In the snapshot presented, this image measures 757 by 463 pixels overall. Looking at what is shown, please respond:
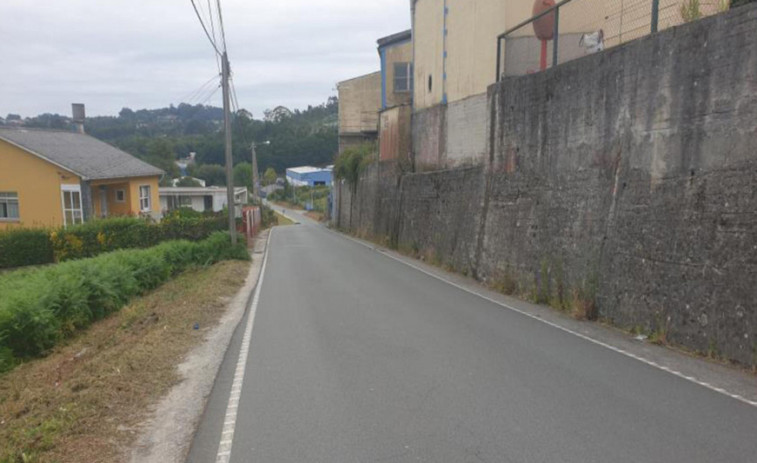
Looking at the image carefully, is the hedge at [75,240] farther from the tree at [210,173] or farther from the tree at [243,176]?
the tree at [243,176]

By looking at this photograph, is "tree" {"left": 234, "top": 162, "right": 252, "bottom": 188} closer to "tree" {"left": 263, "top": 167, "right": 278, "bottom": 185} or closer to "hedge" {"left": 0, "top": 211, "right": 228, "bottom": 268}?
"tree" {"left": 263, "top": 167, "right": 278, "bottom": 185}

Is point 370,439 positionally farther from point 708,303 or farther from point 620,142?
point 620,142

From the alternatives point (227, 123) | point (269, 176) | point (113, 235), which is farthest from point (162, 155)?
point (227, 123)

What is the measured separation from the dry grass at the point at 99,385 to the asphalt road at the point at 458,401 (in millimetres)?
757

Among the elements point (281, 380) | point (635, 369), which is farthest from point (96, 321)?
point (635, 369)

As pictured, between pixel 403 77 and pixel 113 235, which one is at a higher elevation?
pixel 403 77

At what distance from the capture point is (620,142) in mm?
9836

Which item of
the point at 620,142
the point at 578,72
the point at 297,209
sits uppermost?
the point at 578,72

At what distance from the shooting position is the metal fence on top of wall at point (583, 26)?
10.2 meters

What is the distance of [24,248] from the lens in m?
22.3

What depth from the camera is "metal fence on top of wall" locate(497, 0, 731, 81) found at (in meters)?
10.2

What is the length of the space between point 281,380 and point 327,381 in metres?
0.53

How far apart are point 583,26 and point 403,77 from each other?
21.6m

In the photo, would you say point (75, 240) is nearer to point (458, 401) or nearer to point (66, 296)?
point (66, 296)
